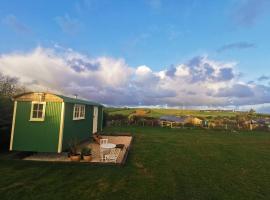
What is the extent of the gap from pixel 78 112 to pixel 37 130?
123 inches

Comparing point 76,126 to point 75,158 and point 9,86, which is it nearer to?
point 75,158

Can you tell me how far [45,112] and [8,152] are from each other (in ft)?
10.4

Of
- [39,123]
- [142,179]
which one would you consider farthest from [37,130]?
[142,179]

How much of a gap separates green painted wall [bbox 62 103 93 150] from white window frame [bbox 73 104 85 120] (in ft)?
0.82

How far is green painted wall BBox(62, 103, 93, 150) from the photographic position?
38.3 feet

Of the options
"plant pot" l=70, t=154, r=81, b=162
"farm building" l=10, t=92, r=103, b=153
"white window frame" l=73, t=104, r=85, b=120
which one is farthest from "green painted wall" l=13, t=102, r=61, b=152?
"white window frame" l=73, t=104, r=85, b=120

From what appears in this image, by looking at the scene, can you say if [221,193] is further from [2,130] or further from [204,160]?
[2,130]

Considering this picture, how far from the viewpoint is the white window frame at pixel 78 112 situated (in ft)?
43.1

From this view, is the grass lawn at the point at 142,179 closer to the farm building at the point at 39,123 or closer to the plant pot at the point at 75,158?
the plant pot at the point at 75,158

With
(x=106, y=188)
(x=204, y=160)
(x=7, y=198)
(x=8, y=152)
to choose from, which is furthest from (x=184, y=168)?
(x=8, y=152)

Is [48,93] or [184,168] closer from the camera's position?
[184,168]

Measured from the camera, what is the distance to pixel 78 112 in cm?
1385

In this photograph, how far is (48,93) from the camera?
1130 centimetres

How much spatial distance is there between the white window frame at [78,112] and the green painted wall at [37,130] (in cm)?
184
